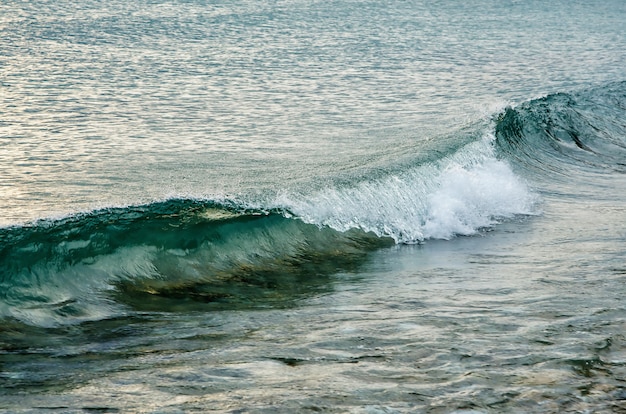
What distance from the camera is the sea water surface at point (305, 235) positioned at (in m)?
5.77

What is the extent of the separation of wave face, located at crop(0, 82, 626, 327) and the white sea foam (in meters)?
0.02

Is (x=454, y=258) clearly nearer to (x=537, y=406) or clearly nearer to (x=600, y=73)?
(x=537, y=406)

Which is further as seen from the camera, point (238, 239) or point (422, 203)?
point (422, 203)

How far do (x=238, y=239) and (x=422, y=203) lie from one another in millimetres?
2960

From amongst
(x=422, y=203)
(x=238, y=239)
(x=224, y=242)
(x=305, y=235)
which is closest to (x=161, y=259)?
(x=224, y=242)

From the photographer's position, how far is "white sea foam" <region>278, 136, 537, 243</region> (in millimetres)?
10992

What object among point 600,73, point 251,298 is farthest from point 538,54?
point 251,298

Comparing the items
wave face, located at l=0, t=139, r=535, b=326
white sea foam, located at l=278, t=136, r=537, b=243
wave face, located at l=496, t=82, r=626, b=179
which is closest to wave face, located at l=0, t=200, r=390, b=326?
wave face, located at l=0, t=139, r=535, b=326

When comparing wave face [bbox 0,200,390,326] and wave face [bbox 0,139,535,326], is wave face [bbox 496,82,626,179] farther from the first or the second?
wave face [bbox 0,200,390,326]

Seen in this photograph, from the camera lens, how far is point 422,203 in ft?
38.6

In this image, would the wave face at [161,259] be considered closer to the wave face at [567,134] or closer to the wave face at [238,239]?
the wave face at [238,239]

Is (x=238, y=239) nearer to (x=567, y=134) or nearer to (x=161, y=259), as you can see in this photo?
(x=161, y=259)

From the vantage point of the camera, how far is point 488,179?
1321 centimetres

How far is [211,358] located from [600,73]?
22501 millimetres
